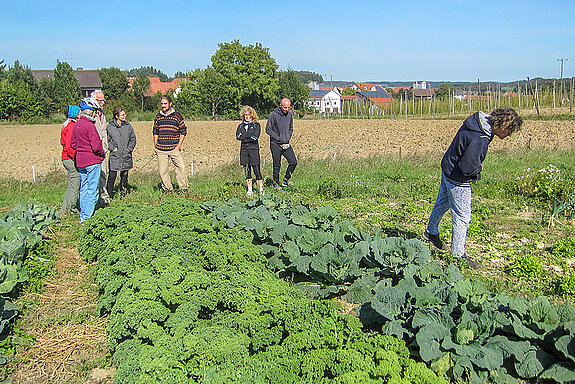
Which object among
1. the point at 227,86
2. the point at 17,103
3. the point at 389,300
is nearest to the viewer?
the point at 389,300

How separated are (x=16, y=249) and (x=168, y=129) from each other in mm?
4222

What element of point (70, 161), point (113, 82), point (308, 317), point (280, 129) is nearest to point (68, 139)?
point (70, 161)

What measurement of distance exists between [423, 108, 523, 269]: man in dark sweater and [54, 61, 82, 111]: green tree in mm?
58357

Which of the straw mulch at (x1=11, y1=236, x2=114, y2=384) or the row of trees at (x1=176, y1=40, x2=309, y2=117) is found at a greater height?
the row of trees at (x1=176, y1=40, x2=309, y2=117)

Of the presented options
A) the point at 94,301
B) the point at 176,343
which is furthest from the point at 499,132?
the point at 94,301

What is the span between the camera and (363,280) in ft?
14.5

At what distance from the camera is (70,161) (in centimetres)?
743

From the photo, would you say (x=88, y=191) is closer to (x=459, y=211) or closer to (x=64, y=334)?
(x=64, y=334)

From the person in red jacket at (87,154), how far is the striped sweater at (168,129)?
5.03 ft

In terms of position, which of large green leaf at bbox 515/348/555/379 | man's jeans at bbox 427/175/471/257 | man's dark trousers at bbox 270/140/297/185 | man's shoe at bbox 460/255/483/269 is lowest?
large green leaf at bbox 515/348/555/379

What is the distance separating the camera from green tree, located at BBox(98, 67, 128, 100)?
8081cm

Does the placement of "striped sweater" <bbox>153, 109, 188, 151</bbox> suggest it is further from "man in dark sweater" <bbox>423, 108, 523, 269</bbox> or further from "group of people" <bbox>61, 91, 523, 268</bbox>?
"man in dark sweater" <bbox>423, 108, 523, 269</bbox>

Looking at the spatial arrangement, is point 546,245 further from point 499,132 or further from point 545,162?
point 545,162

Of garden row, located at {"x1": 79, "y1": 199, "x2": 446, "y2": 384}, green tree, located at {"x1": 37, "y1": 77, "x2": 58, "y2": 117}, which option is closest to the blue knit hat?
garden row, located at {"x1": 79, "y1": 199, "x2": 446, "y2": 384}
